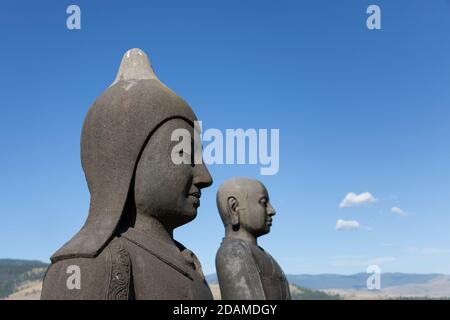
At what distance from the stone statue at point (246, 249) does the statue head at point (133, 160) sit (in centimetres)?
194

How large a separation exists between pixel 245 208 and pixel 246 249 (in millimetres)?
700

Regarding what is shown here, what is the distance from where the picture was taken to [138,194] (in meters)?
5.68

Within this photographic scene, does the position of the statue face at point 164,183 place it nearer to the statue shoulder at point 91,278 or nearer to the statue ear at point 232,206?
the statue shoulder at point 91,278

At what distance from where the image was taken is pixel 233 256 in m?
7.75

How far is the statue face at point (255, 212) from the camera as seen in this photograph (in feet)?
27.1

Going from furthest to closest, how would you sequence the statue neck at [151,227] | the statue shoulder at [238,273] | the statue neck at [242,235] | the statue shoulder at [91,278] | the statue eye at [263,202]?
the statue eye at [263,202] < the statue neck at [242,235] < the statue shoulder at [238,273] < the statue neck at [151,227] < the statue shoulder at [91,278]

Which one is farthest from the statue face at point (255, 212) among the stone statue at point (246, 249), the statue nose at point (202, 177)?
the statue nose at point (202, 177)

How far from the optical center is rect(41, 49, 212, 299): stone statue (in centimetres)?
530

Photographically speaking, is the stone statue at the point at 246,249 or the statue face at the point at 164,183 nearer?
the statue face at the point at 164,183

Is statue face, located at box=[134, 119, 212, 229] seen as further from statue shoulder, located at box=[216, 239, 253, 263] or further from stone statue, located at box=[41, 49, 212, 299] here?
statue shoulder, located at box=[216, 239, 253, 263]

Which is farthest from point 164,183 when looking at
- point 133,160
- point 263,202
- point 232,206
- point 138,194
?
point 263,202
